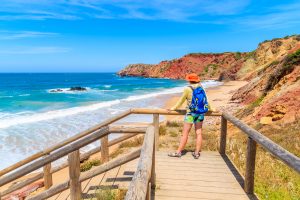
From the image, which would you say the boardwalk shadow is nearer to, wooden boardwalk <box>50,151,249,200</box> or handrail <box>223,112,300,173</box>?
wooden boardwalk <box>50,151,249,200</box>

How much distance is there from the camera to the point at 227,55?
123438 mm

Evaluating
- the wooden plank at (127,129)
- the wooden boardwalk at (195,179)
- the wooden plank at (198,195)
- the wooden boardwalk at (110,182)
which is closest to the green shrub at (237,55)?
the wooden boardwalk at (195,179)

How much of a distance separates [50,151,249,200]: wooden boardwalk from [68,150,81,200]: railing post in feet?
1.17

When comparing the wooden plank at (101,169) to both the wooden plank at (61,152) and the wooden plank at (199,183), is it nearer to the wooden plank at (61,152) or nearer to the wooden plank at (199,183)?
the wooden plank at (61,152)

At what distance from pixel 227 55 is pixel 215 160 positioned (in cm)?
12224

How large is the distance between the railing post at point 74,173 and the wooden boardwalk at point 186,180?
356mm

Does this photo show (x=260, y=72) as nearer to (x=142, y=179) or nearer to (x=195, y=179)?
(x=195, y=179)

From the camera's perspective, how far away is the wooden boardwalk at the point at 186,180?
4664mm

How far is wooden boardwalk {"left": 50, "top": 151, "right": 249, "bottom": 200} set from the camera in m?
4.66

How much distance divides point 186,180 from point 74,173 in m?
1.90

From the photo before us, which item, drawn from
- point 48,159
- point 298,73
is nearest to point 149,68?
point 298,73

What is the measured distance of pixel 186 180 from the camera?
17.1ft

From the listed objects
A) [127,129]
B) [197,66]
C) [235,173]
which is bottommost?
[235,173]

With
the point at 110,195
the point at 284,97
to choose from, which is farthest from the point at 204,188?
the point at 284,97
